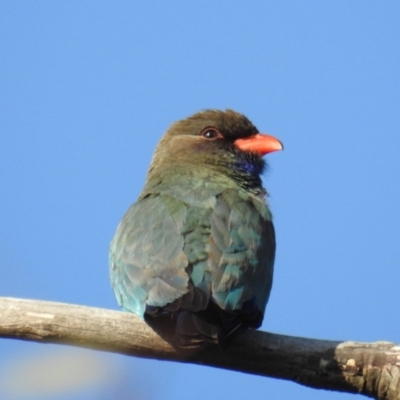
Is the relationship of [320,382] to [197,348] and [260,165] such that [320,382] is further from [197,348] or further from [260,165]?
[260,165]

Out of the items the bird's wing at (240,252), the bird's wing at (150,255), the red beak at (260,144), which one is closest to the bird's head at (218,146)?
the red beak at (260,144)

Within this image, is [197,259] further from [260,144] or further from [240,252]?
[260,144]

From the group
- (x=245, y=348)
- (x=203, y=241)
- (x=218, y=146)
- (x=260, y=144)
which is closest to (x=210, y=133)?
(x=218, y=146)

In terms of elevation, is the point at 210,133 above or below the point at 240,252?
above

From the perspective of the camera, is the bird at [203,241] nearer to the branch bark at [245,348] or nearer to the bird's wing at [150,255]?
the bird's wing at [150,255]

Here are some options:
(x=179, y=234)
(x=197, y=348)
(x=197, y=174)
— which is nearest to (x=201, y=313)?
(x=197, y=348)

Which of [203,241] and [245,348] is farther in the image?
[203,241]

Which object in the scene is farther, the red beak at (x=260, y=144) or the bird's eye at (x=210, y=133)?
the bird's eye at (x=210, y=133)
